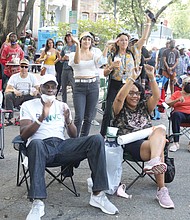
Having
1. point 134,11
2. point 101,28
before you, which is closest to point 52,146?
point 101,28

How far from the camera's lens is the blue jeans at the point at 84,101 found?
6.64 meters

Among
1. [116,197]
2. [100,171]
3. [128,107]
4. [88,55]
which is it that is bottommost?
[116,197]

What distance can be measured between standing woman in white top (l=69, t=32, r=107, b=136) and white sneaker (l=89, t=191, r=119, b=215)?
2276 millimetres

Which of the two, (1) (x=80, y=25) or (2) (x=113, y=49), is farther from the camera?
(1) (x=80, y=25)

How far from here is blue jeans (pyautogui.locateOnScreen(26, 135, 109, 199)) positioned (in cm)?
414

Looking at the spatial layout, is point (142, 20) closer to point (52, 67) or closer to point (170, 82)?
point (170, 82)

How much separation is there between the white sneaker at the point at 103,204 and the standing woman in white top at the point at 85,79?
2.28 metres

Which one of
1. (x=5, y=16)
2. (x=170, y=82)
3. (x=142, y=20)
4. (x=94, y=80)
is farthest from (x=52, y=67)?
(x=142, y=20)

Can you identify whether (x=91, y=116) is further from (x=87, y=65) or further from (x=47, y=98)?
(x=47, y=98)

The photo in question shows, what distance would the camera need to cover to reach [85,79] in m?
6.75

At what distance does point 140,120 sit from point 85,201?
114 cm

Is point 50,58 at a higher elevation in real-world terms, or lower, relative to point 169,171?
higher

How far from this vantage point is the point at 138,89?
520cm

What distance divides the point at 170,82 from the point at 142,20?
18.2m
